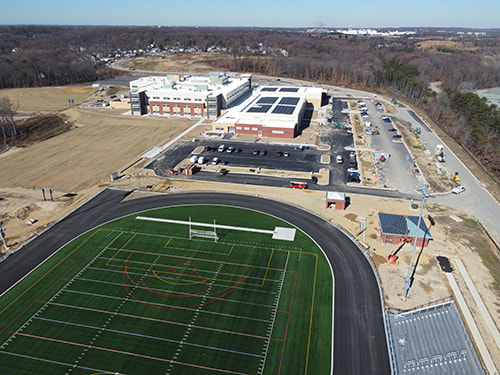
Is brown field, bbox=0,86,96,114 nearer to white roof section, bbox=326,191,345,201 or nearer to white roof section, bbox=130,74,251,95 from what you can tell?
white roof section, bbox=130,74,251,95

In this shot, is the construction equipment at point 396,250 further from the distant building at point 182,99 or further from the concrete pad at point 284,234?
the distant building at point 182,99

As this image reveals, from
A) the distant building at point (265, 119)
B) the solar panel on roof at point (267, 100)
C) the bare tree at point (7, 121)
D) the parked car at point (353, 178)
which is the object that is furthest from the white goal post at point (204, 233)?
the bare tree at point (7, 121)

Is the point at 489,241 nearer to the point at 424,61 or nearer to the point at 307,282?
the point at 307,282

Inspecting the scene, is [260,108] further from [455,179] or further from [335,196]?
[455,179]

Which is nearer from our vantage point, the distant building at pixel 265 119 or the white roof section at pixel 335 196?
the white roof section at pixel 335 196

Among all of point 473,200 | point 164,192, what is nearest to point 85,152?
point 164,192

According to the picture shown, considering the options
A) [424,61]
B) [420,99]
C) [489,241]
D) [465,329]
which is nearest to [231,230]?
[465,329]
